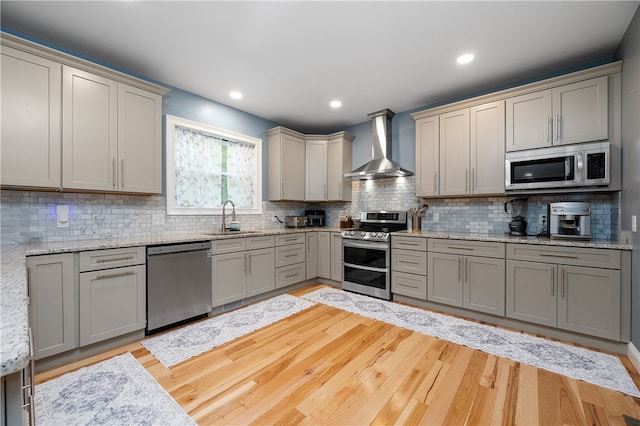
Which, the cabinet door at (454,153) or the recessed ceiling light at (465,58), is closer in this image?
the recessed ceiling light at (465,58)

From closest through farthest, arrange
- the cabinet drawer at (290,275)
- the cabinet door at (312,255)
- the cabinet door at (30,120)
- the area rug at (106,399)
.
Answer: the area rug at (106,399) < the cabinet door at (30,120) < the cabinet drawer at (290,275) < the cabinet door at (312,255)

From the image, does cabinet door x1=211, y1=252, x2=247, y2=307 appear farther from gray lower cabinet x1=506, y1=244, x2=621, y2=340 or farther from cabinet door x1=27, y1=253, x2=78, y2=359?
gray lower cabinet x1=506, y1=244, x2=621, y2=340

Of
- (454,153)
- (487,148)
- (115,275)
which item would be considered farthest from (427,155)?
(115,275)

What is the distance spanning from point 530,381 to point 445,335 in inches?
29.4

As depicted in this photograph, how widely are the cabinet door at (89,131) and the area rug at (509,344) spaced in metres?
2.79

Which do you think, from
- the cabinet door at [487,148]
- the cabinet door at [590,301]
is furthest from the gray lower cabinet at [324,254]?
the cabinet door at [590,301]

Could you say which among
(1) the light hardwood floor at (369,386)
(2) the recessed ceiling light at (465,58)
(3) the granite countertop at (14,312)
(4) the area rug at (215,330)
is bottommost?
(1) the light hardwood floor at (369,386)

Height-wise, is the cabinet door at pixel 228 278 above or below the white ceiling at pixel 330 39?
below

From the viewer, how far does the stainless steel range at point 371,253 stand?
144 inches

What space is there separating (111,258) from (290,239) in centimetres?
216

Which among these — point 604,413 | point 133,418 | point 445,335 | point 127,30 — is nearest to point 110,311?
point 133,418

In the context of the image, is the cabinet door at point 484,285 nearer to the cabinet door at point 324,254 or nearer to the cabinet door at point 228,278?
the cabinet door at point 324,254

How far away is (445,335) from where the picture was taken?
2.59 meters

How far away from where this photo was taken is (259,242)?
358cm
